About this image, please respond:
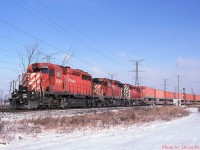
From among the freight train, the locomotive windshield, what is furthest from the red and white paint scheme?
the locomotive windshield

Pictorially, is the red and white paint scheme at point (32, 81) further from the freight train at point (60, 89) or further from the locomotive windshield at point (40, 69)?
the locomotive windshield at point (40, 69)

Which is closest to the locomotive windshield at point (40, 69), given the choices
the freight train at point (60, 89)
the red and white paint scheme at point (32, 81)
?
the freight train at point (60, 89)

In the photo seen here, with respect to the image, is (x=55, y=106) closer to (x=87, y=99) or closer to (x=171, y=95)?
(x=87, y=99)

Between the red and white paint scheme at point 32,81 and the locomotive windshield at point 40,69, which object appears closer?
the red and white paint scheme at point 32,81

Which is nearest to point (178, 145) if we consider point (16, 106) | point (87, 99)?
point (16, 106)

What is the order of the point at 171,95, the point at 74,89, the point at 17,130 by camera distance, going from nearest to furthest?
1. the point at 17,130
2. the point at 74,89
3. the point at 171,95

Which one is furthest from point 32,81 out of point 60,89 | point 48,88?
point 60,89

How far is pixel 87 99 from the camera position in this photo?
105 feet

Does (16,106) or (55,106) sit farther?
(55,106)

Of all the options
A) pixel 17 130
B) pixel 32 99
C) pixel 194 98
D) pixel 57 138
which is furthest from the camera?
pixel 194 98

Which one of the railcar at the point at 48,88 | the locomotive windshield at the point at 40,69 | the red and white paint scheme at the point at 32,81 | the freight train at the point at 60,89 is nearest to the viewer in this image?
the railcar at the point at 48,88

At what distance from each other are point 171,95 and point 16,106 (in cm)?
6214

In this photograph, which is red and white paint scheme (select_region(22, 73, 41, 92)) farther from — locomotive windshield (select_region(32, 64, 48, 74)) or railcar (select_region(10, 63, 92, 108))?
locomotive windshield (select_region(32, 64, 48, 74))

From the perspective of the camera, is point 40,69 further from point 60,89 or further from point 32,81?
point 60,89
